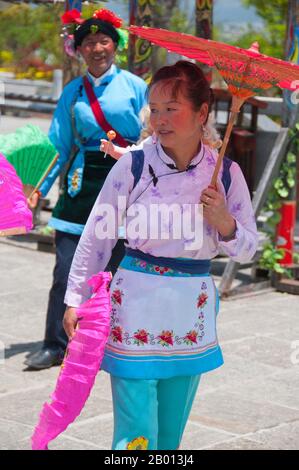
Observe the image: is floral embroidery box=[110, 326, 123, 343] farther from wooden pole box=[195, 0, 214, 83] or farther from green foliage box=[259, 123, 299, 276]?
wooden pole box=[195, 0, 214, 83]

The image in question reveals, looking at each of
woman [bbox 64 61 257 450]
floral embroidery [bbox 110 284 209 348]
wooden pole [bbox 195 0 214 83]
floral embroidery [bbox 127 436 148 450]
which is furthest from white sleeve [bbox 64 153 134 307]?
wooden pole [bbox 195 0 214 83]

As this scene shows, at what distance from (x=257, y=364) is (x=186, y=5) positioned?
109ft

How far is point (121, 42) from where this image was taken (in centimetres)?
589

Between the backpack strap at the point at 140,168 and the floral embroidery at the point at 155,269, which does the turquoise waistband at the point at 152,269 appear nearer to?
the floral embroidery at the point at 155,269

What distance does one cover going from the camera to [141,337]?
143 inches

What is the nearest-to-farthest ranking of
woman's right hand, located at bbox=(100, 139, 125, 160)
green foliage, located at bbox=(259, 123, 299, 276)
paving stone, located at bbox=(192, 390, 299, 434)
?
woman's right hand, located at bbox=(100, 139, 125, 160), paving stone, located at bbox=(192, 390, 299, 434), green foliage, located at bbox=(259, 123, 299, 276)

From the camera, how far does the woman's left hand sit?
3578 mm

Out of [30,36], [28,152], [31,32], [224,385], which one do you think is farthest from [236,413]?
[31,32]

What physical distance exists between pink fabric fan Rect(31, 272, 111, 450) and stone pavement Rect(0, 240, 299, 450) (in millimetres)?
1271

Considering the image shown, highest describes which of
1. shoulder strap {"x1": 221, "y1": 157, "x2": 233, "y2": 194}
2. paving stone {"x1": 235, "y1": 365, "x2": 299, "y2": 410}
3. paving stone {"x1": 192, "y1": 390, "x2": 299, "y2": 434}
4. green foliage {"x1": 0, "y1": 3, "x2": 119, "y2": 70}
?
shoulder strap {"x1": 221, "y1": 157, "x2": 233, "y2": 194}

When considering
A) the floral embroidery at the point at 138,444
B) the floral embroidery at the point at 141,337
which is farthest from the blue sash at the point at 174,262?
the floral embroidery at the point at 138,444

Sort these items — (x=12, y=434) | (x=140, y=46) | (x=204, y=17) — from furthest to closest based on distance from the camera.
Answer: (x=204, y=17), (x=140, y=46), (x=12, y=434)

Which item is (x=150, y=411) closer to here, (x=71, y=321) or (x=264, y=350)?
(x=71, y=321)

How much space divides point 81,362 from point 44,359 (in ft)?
8.41
